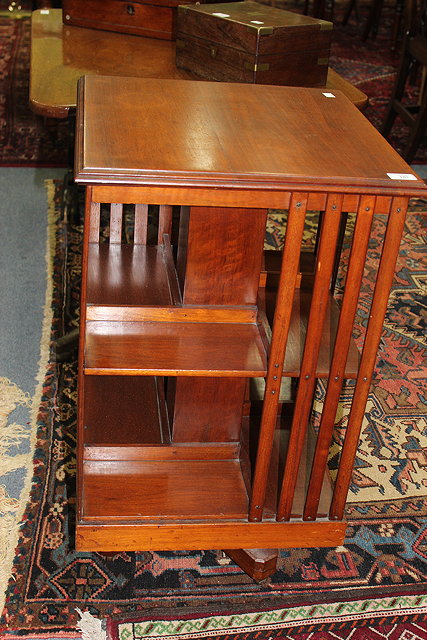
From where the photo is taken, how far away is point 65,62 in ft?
9.31

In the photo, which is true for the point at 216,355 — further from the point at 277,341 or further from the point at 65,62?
the point at 65,62

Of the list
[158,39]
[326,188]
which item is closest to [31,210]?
[158,39]

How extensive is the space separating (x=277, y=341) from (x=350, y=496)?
89cm

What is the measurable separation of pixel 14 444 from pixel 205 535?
2.68ft

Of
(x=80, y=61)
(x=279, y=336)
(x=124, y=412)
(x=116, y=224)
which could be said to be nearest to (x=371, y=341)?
(x=279, y=336)

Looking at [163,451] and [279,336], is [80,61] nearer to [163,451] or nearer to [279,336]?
[163,451]

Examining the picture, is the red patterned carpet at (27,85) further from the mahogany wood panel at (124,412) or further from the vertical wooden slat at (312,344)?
the vertical wooden slat at (312,344)

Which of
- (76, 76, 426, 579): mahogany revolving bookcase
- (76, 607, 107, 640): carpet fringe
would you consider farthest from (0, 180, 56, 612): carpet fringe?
(76, 76, 426, 579): mahogany revolving bookcase

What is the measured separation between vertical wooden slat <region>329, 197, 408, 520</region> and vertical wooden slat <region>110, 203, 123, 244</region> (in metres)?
0.81

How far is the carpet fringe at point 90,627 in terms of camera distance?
191cm

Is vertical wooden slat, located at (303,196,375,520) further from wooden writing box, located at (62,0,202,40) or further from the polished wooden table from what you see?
wooden writing box, located at (62,0,202,40)

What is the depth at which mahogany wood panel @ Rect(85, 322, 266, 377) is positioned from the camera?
171 centimetres

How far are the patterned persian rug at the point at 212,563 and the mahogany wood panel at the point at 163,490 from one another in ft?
0.84

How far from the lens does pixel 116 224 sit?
7.49 ft
